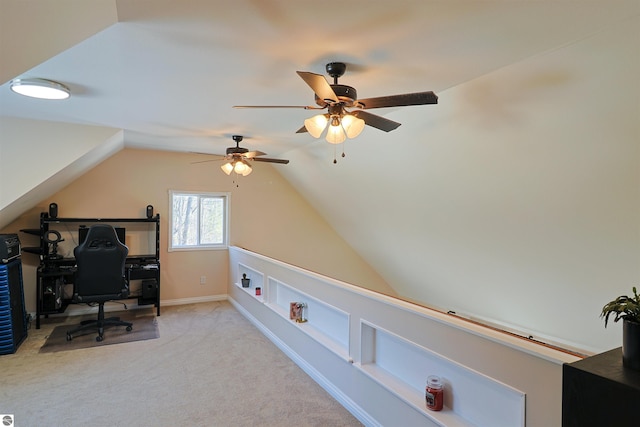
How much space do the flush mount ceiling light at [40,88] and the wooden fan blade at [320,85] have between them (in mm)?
2040

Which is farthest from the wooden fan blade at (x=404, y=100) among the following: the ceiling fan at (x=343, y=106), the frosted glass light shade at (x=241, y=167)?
the frosted glass light shade at (x=241, y=167)

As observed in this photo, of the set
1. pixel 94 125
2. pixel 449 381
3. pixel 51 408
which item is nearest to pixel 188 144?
pixel 94 125

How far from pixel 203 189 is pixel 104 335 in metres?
2.57

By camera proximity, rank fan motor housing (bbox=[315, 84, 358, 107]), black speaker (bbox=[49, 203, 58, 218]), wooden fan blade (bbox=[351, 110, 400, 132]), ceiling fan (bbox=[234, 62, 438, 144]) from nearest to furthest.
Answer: ceiling fan (bbox=[234, 62, 438, 144]) < fan motor housing (bbox=[315, 84, 358, 107]) < wooden fan blade (bbox=[351, 110, 400, 132]) < black speaker (bbox=[49, 203, 58, 218])

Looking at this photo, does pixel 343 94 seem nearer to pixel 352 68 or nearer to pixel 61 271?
pixel 352 68

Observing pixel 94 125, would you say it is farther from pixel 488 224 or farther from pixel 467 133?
pixel 488 224

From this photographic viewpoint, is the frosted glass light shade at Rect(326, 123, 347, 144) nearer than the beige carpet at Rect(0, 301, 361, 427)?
Yes

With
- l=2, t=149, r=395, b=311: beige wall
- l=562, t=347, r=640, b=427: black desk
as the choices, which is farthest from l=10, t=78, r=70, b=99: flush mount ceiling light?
l=562, t=347, r=640, b=427: black desk

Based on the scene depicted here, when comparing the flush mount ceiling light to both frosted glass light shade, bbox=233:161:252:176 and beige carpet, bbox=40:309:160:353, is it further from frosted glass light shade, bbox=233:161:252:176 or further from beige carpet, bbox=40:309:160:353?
beige carpet, bbox=40:309:160:353

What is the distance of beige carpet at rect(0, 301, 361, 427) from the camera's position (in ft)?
8.61

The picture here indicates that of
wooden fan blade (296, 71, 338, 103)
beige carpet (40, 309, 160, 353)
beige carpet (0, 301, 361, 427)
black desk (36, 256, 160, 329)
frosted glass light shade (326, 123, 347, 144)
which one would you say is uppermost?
wooden fan blade (296, 71, 338, 103)

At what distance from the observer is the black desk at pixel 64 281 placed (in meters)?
4.55

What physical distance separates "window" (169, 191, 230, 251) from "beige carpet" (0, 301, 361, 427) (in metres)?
1.92

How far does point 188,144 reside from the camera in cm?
505
